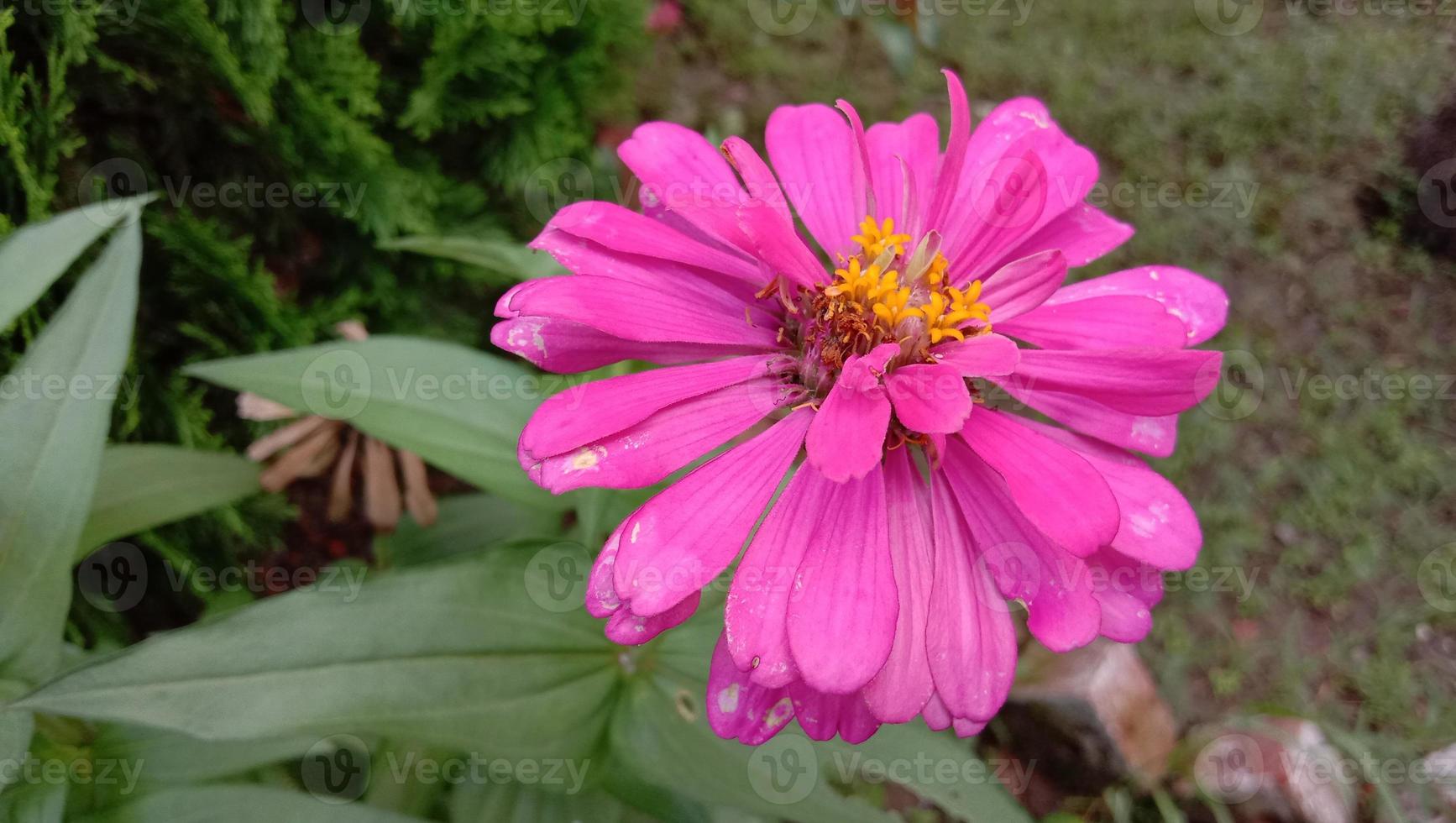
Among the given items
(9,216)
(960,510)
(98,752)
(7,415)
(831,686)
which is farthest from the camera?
(9,216)

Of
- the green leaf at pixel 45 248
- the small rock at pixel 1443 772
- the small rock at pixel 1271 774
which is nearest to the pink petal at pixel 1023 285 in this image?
the green leaf at pixel 45 248

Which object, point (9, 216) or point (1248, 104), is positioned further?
point (1248, 104)

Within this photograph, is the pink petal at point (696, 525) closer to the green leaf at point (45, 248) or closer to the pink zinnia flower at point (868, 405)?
the pink zinnia flower at point (868, 405)

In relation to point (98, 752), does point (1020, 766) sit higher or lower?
lower

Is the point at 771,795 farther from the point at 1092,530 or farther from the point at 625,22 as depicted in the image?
the point at 625,22

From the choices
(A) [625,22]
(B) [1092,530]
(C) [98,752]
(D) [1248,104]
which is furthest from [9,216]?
(D) [1248,104]

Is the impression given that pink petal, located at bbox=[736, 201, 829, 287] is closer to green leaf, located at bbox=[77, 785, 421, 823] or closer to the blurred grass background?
green leaf, located at bbox=[77, 785, 421, 823]

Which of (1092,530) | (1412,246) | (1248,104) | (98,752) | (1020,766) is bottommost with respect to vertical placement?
(1020,766)
